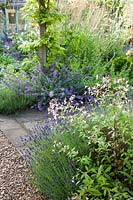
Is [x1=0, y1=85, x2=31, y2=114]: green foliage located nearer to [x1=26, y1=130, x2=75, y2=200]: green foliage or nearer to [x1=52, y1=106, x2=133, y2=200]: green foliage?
[x1=26, y1=130, x2=75, y2=200]: green foliage

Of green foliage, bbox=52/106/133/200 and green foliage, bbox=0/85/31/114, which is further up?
green foliage, bbox=52/106/133/200

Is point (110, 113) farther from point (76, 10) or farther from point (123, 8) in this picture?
point (123, 8)

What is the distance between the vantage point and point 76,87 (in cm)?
425

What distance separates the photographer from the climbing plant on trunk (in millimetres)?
4359

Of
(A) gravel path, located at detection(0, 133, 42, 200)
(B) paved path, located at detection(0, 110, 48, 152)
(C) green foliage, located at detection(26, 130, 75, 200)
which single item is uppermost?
(C) green foliage, located at detection(26, 130, 75, 200)

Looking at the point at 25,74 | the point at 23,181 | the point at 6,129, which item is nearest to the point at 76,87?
the point at 25,74

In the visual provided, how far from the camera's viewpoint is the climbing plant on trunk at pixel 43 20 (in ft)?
14.3

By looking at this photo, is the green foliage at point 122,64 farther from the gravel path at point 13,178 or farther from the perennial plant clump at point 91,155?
the perennial plant clump at point 91,155

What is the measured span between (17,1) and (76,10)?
8.23 ft

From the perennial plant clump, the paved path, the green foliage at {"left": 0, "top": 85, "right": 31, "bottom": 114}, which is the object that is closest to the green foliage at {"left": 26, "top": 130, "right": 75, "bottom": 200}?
the perennial plant clump

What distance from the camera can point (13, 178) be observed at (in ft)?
8.16

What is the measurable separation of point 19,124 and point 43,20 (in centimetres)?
145

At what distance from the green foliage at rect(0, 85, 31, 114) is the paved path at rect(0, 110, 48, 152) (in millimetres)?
89

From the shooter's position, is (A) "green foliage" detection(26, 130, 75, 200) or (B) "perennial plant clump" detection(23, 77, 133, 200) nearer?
(B) "perennial plant clump" detection(23, 77, 133, 200)
